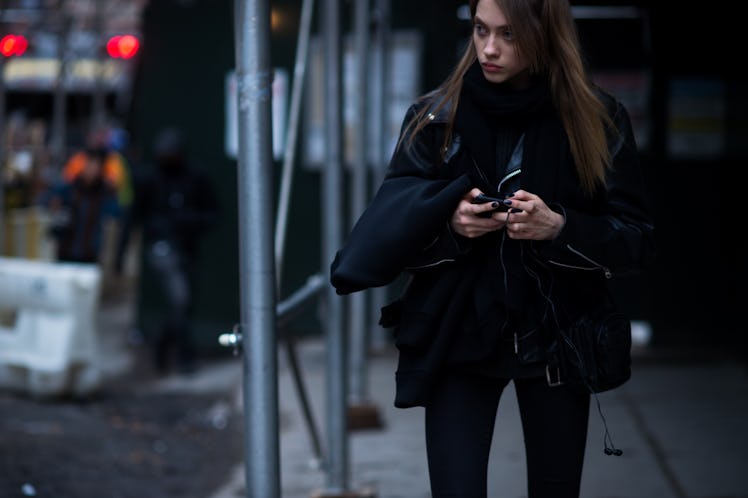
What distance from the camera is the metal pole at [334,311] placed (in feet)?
16.8

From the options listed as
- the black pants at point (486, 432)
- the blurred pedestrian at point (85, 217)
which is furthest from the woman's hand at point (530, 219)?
the blurred pedestrian at point (85, 217)

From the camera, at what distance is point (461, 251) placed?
2918mm

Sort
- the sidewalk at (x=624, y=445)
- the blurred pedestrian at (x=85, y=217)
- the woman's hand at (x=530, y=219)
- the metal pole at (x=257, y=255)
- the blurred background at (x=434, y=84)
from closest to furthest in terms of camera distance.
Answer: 1. the woman's hand at (x=530, y=219)
2. the metal pole at (x=257, y=255)
3. the sidewalk at (x=624, y=445)
4. the blurred background at (x=434, y=84)
5. the blurred pedestrian at (x=85, y=217)

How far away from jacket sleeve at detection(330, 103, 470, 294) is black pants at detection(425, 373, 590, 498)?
0.33 metres

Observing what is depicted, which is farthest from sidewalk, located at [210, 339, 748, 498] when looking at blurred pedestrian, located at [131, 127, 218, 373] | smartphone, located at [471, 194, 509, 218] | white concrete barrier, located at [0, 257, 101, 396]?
smartphone, located at [471, 194, 509, 218]

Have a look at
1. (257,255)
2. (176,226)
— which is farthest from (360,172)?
(257,255)

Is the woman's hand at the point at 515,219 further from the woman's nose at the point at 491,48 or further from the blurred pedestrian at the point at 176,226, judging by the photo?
the blurred pedestrian at the point at 176,226

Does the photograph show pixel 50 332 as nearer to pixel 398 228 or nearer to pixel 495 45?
pixel 398 228

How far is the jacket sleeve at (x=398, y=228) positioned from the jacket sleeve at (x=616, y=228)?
25cm

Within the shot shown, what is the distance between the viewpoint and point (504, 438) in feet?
20.9

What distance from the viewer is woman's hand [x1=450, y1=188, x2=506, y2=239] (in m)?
2.82

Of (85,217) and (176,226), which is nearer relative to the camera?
(176,226)

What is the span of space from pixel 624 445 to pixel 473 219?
11.9ft

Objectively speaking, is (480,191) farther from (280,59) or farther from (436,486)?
(280,59)
